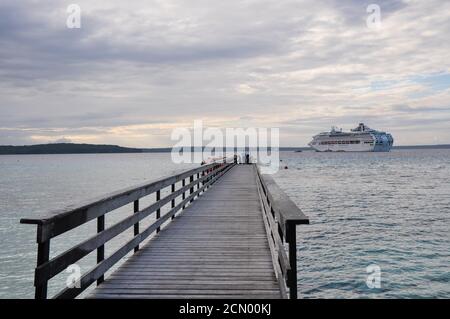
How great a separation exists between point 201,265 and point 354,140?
6816 inches

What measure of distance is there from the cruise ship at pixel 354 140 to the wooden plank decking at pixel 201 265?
169037 mm

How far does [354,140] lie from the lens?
17012 cm

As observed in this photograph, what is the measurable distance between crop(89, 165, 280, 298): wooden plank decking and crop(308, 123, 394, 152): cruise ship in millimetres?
169037

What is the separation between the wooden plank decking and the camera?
4926mm

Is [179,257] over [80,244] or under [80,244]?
under

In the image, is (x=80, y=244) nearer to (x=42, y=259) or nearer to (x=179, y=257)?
(x=42, y=259)

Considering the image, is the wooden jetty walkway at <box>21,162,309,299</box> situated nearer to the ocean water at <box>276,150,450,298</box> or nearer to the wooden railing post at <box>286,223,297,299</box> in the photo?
the wooden railing post at <box>286,223,297,299</box>

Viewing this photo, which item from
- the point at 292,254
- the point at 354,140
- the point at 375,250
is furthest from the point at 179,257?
the point at 354,140

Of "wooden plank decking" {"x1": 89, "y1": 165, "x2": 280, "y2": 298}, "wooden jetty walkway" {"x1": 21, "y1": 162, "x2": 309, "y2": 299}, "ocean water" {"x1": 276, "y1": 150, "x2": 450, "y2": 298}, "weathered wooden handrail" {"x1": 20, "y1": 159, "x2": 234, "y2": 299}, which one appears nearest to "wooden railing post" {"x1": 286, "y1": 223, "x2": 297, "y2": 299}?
"wooden jetty walkway" {"x1": 21, "y1": 162, "x2": 309, "y2": 299}

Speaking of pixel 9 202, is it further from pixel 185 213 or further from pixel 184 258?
pixel 184 258

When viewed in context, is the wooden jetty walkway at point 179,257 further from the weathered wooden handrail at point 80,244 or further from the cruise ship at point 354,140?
the cruise ship at point 354,140

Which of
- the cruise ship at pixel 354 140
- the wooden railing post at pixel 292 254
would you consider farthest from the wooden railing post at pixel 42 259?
the cruise ship at pixel 354 140
